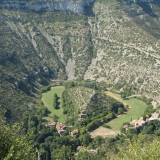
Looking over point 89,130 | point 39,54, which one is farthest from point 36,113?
point 39,54

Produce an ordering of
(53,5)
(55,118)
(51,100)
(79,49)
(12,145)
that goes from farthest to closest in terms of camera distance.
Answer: (53,5) < (79,49) < (51,100) < (55,118) < (12,145)

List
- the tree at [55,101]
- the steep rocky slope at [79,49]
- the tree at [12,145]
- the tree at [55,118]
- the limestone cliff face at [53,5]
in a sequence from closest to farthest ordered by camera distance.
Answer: the tree at [12,145] → the tree at [55,118] → the tree at [55,101] → the steep rocky slope at [79,49] → the limestone cliff face at [53,5]

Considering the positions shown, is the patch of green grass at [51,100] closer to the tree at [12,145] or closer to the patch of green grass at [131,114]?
the patch of green grass at [131,114]

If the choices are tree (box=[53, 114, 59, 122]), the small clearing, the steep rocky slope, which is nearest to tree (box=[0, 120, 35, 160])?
the small clearing

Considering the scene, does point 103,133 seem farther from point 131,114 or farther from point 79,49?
point 79,49

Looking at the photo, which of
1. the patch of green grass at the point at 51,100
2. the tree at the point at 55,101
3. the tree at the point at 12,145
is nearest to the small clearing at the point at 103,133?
the patch of green grass at the point at 51,100

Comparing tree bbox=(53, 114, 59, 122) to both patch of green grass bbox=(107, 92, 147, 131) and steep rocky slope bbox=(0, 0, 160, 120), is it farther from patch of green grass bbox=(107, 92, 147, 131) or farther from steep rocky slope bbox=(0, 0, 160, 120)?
patch of green grass bbox=(107, 92, 147, 131)

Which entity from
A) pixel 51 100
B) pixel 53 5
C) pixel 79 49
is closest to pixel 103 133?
pixel 51 100
